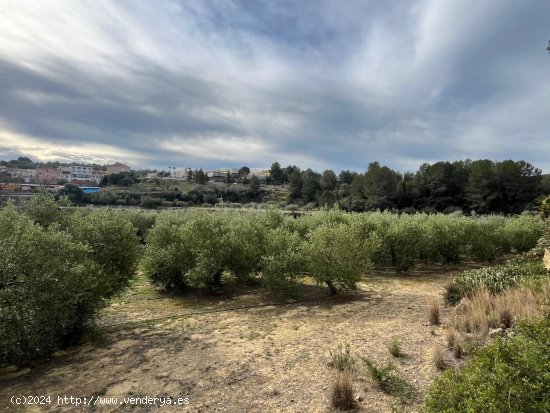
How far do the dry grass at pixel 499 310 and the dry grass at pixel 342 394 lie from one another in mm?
3002

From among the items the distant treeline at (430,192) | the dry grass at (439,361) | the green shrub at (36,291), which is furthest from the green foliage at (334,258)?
the distant treeline at (430,192)

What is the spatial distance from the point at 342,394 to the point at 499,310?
384cm

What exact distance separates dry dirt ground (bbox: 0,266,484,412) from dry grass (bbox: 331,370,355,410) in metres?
0.14

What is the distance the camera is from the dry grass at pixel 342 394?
4.47m

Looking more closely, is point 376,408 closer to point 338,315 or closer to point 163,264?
point 338,315

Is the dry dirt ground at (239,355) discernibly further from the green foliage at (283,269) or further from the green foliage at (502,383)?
the green foliage at (502,383)

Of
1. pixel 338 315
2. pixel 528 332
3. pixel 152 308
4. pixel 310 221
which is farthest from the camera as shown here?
pixel 310 221

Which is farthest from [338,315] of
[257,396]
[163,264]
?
[163,264]

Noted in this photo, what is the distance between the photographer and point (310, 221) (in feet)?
62.1

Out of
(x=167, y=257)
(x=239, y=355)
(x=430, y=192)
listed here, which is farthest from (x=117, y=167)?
(x=239, y=355)

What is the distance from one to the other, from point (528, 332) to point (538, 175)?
59.4 metres

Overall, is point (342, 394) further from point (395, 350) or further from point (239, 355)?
point (239, 355)

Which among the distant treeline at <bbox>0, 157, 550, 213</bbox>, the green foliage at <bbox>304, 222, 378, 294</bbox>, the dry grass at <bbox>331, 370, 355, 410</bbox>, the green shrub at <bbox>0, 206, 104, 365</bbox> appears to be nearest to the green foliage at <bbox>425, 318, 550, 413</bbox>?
the dry grass at <bbox>331, 370, 355, 410</bbox>

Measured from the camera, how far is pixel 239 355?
661cm
